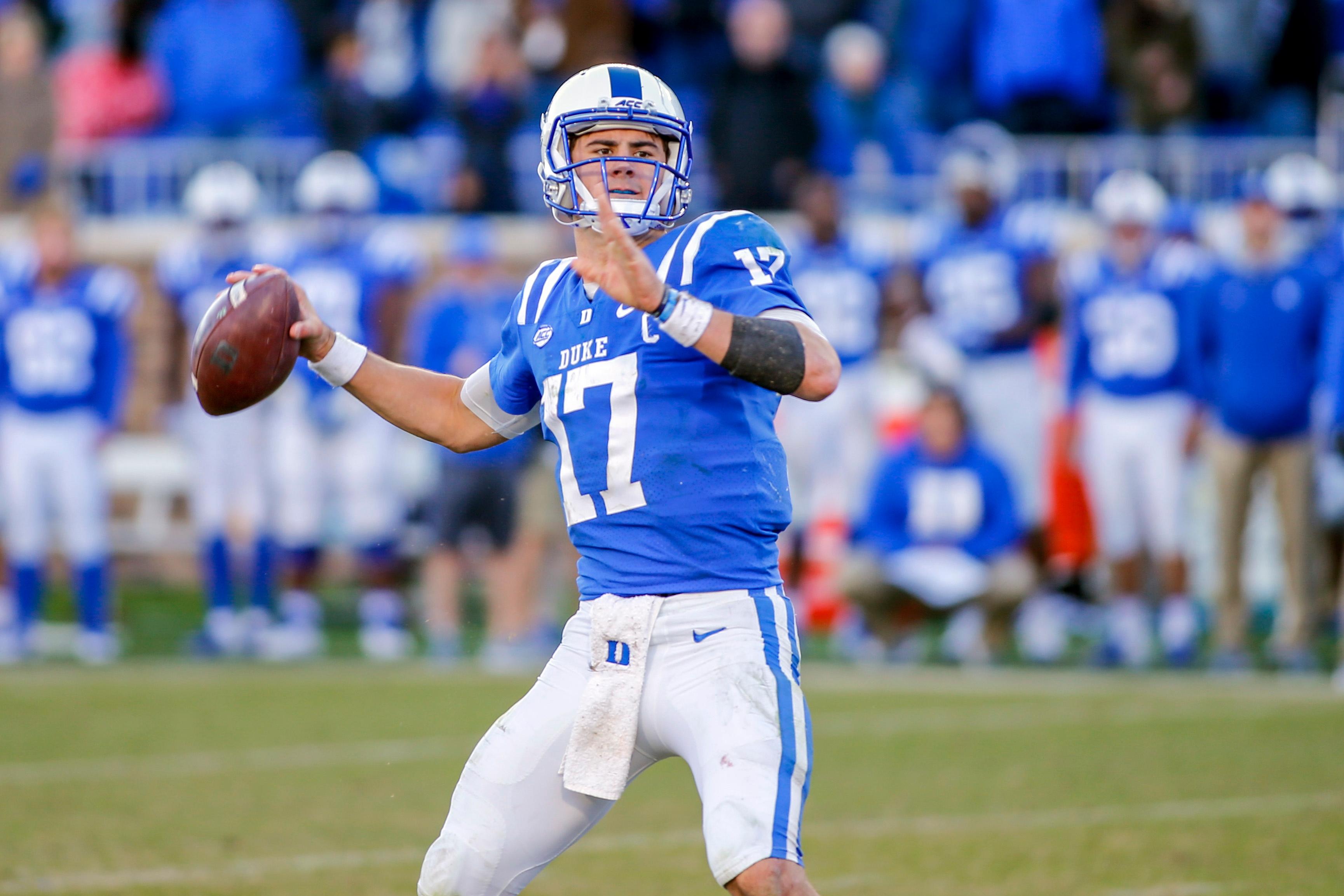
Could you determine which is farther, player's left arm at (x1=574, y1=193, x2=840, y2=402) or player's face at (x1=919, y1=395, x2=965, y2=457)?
player's face at (x1=919, y1=395, x2=965, y2=457)

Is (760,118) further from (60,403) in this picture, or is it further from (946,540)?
(60,403)

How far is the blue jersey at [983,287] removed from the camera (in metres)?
9.71

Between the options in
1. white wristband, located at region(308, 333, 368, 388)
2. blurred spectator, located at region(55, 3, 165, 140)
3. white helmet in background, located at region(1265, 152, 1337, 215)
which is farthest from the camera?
blurred spectator, located at region(55, 3, 165, 140)

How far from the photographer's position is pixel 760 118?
1160 cm

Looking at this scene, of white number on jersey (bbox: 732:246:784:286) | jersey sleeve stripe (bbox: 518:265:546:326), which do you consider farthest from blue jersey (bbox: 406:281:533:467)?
white number on jersey (bbox: 732:246:784:286)

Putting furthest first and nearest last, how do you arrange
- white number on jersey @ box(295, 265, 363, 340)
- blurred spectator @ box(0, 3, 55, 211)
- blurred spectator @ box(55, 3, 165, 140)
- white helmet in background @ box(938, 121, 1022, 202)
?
blurred spectator @ box(55, 3, 165, 140)
blurred spectator @ box(0, 3, 55, 211)
white number on jersey @ box(295, 265, 363, 340)
white helmet in background @ box(938, 121, 1022, 202)

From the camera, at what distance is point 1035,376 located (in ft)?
32.7

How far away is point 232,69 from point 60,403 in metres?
4.01

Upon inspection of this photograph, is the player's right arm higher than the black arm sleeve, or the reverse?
the black arm sleeve

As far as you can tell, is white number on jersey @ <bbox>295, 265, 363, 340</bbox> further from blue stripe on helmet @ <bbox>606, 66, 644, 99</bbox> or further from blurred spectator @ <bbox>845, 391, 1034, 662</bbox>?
blue stripe on helmet @ <bbox>606, 66, 644, 99</bbox>

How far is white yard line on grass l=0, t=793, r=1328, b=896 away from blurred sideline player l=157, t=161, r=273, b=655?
482cm

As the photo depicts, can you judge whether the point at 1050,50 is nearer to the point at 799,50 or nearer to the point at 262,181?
the point at 799,50

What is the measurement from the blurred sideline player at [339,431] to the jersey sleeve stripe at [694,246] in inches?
259

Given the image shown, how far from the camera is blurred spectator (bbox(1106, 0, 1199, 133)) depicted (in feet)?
39.4
